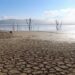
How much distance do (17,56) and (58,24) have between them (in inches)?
1304

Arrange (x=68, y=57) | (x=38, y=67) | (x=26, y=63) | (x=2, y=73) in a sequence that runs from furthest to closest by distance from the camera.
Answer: (x=68, y=57)
(x=26, y=63)
(x=38, y=67)
(x=2, y=73)

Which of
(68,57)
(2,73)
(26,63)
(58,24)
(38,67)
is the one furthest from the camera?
(58,24)

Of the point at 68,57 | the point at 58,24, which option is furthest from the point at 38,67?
the point at 58,24

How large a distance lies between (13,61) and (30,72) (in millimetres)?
1449

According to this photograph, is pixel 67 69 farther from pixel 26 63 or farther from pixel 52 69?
pixel 26 63

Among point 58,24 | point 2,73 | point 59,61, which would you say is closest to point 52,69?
point 59,61

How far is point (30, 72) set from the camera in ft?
17.9

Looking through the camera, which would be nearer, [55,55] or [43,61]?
[43,61]

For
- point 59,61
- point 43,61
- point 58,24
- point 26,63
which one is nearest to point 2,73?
point 26,63

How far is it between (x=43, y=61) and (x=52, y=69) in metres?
1.00

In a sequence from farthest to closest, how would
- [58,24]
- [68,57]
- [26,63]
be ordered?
[58,24] < [68,57] < [26,63]

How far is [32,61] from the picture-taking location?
665 centimetres

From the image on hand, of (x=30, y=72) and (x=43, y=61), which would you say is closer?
(x=30, y=72)

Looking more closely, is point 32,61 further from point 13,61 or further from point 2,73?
point 2,73
